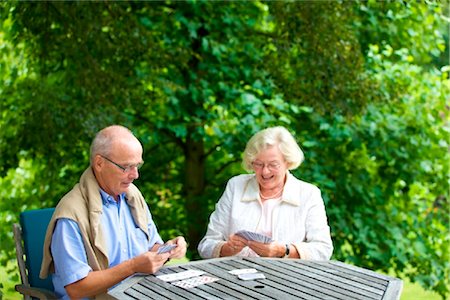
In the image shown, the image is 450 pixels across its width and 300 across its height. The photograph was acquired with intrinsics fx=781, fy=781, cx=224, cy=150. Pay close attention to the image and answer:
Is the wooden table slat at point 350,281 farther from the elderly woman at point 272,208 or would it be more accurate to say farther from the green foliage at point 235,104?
the green foliage at point 235,104

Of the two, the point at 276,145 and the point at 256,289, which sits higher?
the point at 276,145

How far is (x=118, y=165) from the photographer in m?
3.03

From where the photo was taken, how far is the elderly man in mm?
2889

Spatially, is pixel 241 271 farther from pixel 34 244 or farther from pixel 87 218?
pixel 34 244

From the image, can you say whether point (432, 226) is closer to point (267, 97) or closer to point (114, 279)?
point (267, 97)

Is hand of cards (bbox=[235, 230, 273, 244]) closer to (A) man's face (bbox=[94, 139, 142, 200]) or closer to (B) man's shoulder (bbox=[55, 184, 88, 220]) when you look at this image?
(A) man's face (bbox=[94, 139, 142, 200])

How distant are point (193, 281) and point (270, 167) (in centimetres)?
88

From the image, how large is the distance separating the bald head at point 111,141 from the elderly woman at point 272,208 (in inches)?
28.2

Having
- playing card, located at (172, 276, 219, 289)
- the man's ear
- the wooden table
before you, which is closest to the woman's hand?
the wooden table

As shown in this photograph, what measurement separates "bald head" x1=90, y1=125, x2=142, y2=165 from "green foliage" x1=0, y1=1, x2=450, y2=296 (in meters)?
1.68

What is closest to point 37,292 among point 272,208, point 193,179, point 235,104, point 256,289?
point 256,289

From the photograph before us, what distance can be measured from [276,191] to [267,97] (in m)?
2.09

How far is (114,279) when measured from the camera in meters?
2.89

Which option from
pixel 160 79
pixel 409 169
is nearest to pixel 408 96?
pixel 409 169
